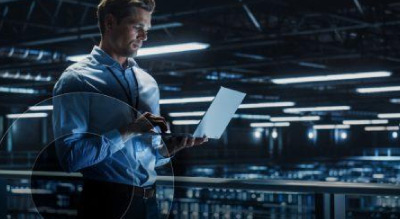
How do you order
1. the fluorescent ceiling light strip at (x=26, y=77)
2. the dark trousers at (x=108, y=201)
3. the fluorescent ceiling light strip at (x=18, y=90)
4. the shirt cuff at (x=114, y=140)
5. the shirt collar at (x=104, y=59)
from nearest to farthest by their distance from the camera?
the shirt cuff at (x=114, y=140)
the dark trousers at (x=108, y=201)
the shirt collar at (x=104, y=59)
the fluorescent ceiling light strip at (x=26, y=77)
the fluorescent ceiling light strip at (x=18, y=90)

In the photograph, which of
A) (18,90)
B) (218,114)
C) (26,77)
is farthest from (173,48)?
(18,90)

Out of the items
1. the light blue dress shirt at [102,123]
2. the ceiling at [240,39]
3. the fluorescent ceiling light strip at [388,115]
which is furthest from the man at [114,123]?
the fluorescent ceiling light strip at [388,115]

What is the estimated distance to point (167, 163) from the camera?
156 centimetres

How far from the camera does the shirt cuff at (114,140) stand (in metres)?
1.34

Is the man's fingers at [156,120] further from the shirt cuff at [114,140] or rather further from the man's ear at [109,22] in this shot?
the man's ear at [109,22]

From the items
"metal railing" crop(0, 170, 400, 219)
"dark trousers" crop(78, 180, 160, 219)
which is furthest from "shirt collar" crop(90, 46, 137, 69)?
"metal railing" crop(0, 170, 400, 219)

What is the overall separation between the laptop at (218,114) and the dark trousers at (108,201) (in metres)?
0.21

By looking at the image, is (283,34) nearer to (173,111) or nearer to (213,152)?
(173,111)

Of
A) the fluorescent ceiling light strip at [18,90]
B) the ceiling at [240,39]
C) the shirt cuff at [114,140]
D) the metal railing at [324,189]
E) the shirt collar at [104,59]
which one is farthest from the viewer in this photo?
the fluorescent ceiling light strip at [18,90]

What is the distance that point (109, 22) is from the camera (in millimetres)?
1554

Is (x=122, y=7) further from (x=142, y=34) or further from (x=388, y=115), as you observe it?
(x=388, y=115)

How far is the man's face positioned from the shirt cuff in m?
0.28

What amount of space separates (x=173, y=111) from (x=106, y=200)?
80.5ft

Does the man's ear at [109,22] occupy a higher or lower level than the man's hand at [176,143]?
higher
